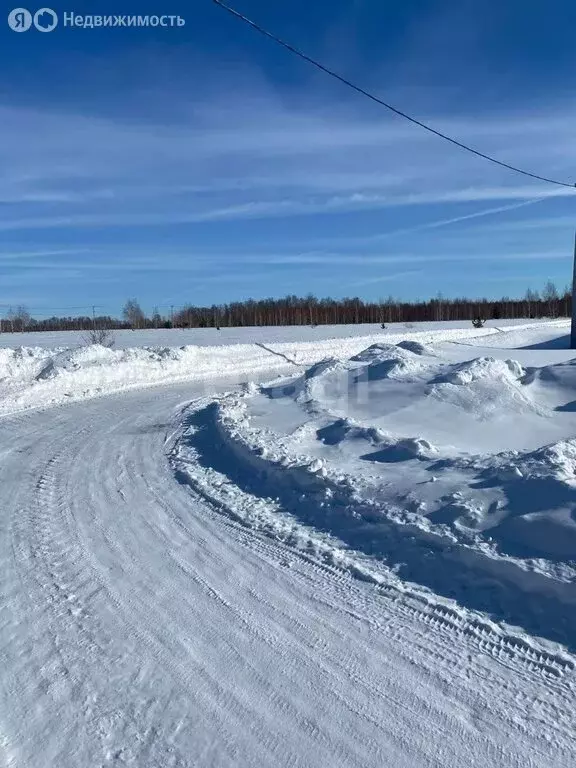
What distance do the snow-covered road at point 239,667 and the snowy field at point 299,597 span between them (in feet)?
0.04

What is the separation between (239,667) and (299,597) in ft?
3.11

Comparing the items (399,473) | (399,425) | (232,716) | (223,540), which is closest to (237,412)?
(399,425)

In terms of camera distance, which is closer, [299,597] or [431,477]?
[299,597]

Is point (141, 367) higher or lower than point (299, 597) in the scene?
lower

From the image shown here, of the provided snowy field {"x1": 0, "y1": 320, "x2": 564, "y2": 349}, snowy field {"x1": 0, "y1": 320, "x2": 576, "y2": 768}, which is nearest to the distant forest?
snowy field {"x1": 0, "y1": 320, "x2": 564, "y2": 349}

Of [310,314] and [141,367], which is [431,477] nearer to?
[141,367]

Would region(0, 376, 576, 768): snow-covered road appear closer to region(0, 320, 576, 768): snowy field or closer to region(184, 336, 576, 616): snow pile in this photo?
region(0, 320, 576, 768): snowy field

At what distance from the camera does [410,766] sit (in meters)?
2.73

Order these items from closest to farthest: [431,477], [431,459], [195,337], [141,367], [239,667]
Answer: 1. [239,667]
2. [431,477]
3. [431,459]
4. [141,367]
5. [195,337]

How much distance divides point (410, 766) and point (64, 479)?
19.6 ft

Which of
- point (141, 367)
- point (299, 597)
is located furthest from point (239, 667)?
point (141, 367)

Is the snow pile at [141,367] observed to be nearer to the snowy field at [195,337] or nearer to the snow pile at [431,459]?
the snow pile at [431,459]

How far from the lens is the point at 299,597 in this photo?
439cm

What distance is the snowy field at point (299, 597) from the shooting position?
296cm
